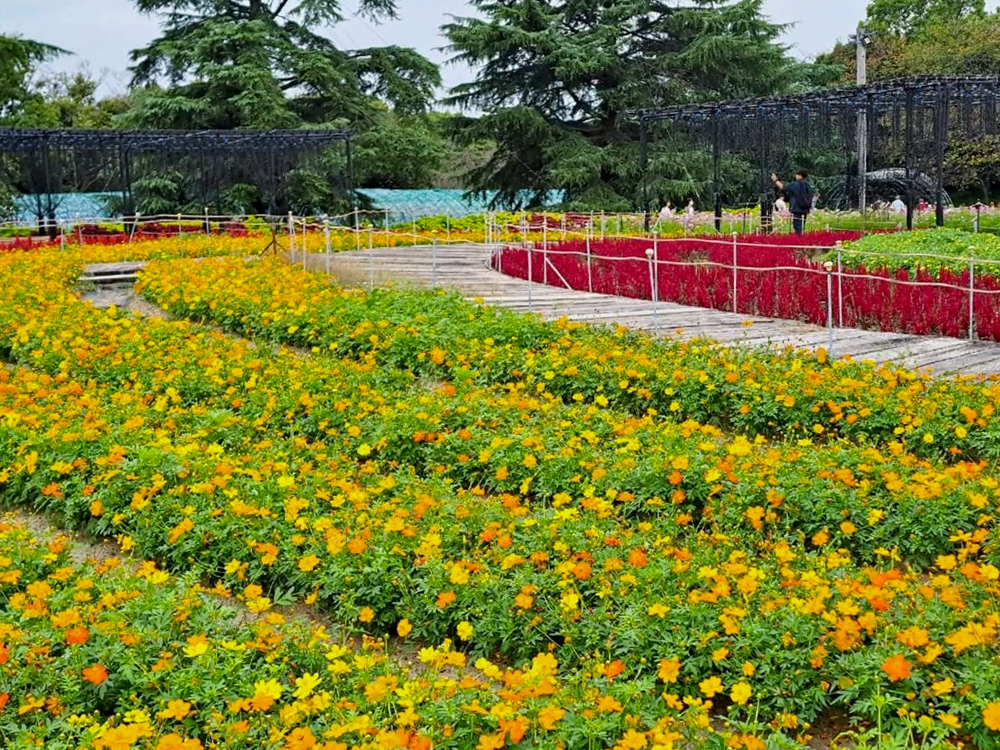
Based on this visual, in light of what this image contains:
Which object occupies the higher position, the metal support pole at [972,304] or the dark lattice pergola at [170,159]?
the dark lattice pergola at [170,159]

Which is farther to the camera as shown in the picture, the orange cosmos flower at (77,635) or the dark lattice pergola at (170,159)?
the dark lattice pergola at (170,159)

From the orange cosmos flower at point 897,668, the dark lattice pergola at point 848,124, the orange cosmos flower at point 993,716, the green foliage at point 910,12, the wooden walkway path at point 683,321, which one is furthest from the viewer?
the green foliage at point 910,12

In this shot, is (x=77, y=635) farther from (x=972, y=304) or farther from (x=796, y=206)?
(x=796, y=206)

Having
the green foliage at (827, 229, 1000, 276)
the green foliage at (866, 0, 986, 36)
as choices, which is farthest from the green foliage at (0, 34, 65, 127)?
the green foliage at (866, 0, 986, 36)

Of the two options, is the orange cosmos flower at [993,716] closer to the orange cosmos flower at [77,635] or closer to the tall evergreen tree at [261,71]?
the orange cosmos flower at [77,635]

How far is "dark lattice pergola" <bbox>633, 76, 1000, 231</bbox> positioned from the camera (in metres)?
20.9

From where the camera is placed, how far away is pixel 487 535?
182 inches

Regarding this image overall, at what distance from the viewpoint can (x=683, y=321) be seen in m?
11.2

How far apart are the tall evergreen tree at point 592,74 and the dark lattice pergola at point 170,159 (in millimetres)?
5428

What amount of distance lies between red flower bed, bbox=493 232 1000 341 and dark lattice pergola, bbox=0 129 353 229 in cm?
1323

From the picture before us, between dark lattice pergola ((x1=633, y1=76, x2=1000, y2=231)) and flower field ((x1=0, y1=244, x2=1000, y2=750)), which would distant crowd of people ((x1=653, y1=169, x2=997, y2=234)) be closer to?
dark lattice pergola ((x1=633, y1=76, x2=1000, y2=231))

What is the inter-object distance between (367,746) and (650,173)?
31.3 meters

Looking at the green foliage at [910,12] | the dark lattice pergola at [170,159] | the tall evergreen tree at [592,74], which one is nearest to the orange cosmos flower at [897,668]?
the dark lattice pergola at [170,159]

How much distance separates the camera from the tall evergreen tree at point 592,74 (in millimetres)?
33406
